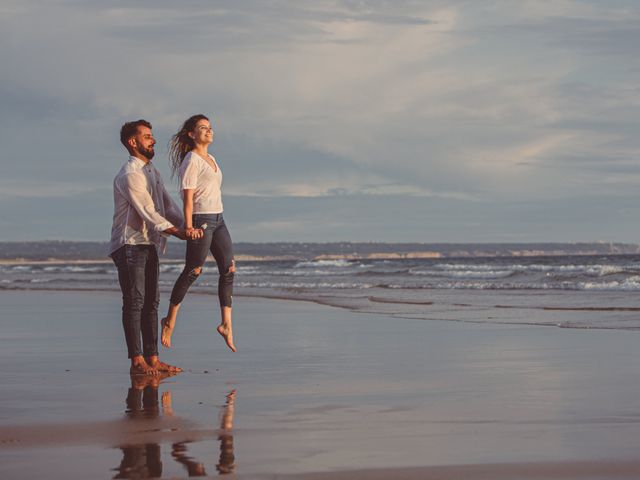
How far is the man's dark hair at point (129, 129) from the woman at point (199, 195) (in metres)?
0.35

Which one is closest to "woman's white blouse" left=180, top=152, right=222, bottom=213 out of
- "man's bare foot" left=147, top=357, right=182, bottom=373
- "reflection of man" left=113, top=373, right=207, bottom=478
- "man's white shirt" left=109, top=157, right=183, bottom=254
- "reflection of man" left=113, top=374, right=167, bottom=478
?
"man's white shirt" left=109, top=157, right=183, bottom=254

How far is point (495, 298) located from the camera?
17.9m

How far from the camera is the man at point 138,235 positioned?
691cm

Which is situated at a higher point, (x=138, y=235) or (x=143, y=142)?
(x=143, y=142)

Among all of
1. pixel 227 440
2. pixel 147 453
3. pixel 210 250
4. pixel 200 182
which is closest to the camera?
pixel 147 453

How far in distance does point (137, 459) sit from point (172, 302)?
3.60 metres

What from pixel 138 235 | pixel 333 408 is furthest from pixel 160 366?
pixel 333 408

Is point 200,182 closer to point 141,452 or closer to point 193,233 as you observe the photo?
point 193,233

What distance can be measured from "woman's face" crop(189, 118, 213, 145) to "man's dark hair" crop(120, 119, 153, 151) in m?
0.34

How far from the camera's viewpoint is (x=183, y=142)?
7352 millimetres

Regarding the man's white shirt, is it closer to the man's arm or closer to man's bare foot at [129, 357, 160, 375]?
the man's arm

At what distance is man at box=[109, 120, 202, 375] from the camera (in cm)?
691

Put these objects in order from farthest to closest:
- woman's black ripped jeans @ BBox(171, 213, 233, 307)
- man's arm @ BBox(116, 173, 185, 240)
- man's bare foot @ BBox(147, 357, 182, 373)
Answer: woman's black ripped jeans @ BBox(171, 213, 233, 307), man's bare foot @ BBox(147, 357, 182, 373), man's arm @ BBox(116, 173, 185, 240)

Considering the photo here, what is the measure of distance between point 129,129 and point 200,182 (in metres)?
0.60
